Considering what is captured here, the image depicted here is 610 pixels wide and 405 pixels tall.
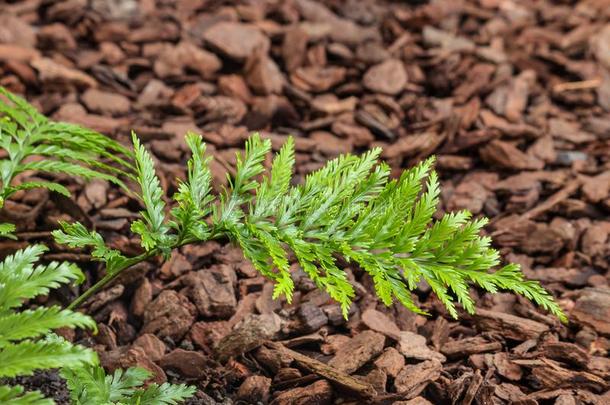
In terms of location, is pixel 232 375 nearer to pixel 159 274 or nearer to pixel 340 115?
pixel 159 274

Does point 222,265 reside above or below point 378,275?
below

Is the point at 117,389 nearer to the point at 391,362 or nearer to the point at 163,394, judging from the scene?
the point at 163,394

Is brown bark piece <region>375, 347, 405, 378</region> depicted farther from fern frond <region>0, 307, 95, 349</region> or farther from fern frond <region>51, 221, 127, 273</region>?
fern frond <region>0, 307, 95, 349</region>

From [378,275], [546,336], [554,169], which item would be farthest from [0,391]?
[554,169]

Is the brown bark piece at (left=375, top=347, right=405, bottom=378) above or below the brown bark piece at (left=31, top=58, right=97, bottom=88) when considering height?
below

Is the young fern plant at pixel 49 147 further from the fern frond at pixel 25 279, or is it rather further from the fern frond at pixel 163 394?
the fern frond at pixel 163 394

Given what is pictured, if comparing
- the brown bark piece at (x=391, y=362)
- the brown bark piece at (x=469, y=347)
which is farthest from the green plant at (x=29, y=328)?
the brown bark piece at (x=469, y=347)

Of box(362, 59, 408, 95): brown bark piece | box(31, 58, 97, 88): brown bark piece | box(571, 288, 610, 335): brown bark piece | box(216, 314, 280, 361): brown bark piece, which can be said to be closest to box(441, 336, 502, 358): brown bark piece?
box(571, 288, 610, 335): brown bark piece
